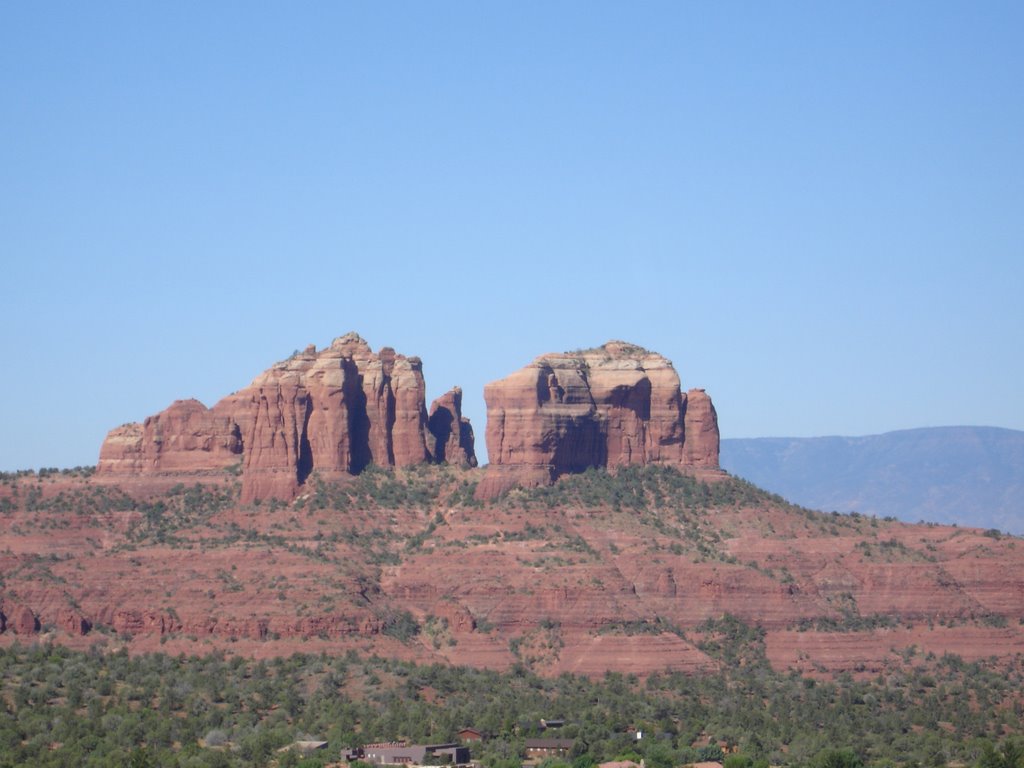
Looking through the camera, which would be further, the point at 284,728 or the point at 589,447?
the point at 589,447

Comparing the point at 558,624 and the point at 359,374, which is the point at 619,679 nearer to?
the point at 558,624

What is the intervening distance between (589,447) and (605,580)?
16.6 m

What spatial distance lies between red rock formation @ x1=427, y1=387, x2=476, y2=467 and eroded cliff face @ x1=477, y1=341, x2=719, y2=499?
339 inches

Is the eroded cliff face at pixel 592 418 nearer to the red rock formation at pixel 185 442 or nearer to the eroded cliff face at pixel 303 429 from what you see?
the eroded cliff face at pixel 303 429

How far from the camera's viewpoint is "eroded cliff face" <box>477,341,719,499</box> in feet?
515

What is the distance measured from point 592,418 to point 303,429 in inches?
717

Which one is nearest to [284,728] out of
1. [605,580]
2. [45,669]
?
[45,669]

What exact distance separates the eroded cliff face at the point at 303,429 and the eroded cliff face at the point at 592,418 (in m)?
7.23

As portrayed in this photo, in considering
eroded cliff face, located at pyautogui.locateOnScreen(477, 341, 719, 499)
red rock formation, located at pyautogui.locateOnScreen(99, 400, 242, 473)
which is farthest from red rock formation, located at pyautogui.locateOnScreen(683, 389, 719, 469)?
red rock formation, located at pyautogui.locateOnScreen(99, 400, 242, 473)

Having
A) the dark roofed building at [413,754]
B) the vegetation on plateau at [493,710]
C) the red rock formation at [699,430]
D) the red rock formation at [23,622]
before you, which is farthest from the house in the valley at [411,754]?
the red rock formation at [699,430]

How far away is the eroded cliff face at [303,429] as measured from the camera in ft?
518

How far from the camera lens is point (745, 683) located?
140 meters

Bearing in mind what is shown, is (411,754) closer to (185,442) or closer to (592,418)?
(592,418)

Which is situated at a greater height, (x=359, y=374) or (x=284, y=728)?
(x=359, y=374)
